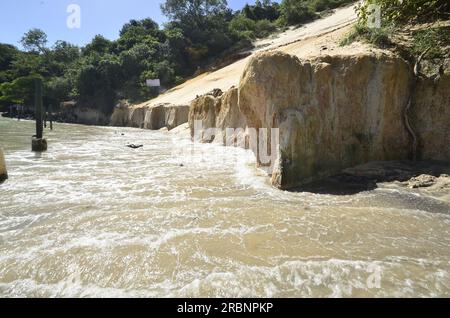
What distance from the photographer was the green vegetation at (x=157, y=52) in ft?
120

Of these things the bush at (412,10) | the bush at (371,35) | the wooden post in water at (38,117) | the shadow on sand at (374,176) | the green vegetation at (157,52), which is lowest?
the shadow on sand at (374,176)

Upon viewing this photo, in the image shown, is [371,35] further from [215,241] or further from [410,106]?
[215,241]

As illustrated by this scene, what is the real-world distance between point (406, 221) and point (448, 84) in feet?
14.4

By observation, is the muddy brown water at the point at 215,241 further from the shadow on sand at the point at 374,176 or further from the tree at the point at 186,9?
the tree at the point at 186,9

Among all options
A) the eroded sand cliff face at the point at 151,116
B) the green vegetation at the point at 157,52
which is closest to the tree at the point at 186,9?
the green vegetation at the point at 157,52

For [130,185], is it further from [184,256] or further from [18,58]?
[18,58]

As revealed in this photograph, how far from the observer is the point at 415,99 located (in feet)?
25.1

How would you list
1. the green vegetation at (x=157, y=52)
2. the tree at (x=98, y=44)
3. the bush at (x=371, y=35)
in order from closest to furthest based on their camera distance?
the bush at (x=371, y=35)
the green vegetation at (x=157, y=52)
the tree at (x=98, y=44)

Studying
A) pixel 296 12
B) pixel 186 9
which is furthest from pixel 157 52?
pixel 296 12

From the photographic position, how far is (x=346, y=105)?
7.41m

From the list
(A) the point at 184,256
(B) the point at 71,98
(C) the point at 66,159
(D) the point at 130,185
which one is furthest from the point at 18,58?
(A) the point at 184,256

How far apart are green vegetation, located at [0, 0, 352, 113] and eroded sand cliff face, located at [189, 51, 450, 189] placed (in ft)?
95.6

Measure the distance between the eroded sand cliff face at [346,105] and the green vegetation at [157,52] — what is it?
95.6ft

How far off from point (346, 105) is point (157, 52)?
1396 inches
